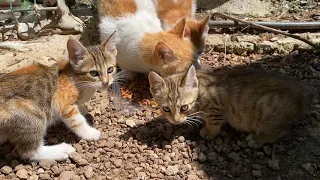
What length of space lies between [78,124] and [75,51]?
0.63m

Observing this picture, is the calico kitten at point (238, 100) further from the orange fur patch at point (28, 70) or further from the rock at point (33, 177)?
the rock at point (33, 177)

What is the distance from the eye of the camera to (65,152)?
3.84 meters

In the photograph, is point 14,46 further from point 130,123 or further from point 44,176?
point 44,176

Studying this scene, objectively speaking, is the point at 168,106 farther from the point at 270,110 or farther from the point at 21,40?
the point at 21,40

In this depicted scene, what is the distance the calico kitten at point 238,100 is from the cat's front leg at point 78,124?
0.68 m

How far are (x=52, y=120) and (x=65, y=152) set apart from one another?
307 millimetres

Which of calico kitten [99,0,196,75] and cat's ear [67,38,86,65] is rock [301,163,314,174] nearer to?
calico kitten [99,0,196,75]

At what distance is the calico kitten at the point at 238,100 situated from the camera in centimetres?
361

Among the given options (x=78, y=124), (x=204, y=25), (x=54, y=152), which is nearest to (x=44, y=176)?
(x=54, y=152)

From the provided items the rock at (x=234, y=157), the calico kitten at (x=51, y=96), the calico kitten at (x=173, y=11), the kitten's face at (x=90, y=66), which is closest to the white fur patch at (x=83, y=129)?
the calico kitten at (x=51, y=96)

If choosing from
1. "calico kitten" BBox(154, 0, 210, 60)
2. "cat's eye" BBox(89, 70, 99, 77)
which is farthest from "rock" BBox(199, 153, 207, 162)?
"calico kitten" BBox(154, 0, 210, 60)

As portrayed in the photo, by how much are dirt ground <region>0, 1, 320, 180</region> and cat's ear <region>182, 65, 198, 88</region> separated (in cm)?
49

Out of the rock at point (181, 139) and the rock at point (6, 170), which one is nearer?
the rock at point (6, 170)

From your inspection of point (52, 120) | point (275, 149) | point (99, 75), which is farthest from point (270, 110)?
point (52, 120)
